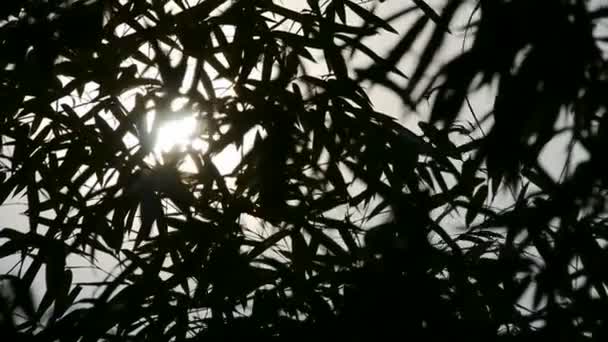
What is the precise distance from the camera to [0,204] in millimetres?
1333

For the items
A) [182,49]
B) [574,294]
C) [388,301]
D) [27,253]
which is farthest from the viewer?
[27,253]

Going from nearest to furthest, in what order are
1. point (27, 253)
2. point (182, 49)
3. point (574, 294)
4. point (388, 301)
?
point (574, 294) → point (388, 301) → point (182, 49) → point (27, 253)

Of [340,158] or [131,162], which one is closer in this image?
[131,162]

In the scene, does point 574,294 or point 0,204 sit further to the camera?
→ point 0,204

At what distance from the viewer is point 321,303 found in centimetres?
119

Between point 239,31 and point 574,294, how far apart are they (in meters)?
0.70

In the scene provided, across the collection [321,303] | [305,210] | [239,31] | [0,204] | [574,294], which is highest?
[239,31]

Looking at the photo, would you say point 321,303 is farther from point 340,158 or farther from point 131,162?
point 131,162

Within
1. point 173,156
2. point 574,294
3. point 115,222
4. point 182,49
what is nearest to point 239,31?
point 182,49

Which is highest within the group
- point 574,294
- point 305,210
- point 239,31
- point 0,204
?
point 239,31

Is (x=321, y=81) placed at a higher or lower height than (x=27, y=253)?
higher

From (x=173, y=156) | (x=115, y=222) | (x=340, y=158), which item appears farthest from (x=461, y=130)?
(x=115, y=222)

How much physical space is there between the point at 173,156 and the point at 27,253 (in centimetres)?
39

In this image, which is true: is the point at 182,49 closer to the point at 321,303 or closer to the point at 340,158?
the point at 340,158
